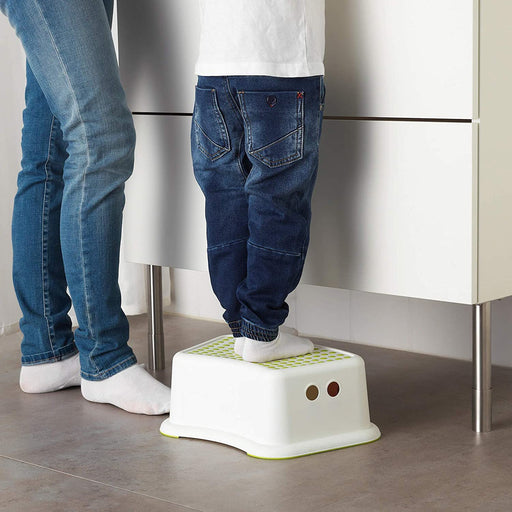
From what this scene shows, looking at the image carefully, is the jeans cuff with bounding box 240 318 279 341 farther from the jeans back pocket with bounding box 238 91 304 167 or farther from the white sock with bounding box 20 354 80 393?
the white sock with bounding box 20 354 80 393

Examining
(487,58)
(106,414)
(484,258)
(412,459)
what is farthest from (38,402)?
(487,58)

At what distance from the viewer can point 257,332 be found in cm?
155

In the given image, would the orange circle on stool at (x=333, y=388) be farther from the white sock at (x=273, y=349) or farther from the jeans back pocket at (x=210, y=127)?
the jeans back pocket at (x=210, y=127)

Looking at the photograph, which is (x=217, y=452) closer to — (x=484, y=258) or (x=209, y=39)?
(x=484, y=258)

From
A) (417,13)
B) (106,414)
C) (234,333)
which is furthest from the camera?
(106,414)

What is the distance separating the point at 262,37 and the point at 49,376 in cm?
78

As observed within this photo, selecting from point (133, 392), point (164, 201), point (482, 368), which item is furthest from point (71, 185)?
point (482, 368)

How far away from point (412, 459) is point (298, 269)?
32 centimetres

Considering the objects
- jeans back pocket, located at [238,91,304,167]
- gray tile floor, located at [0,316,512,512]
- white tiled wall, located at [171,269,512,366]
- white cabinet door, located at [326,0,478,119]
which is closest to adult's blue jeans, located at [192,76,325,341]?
jeans back pocket, located at [238,91,304,167]

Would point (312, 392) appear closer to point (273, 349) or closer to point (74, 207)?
point (273, 349)

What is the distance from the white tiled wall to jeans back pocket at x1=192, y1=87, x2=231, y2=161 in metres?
0.67

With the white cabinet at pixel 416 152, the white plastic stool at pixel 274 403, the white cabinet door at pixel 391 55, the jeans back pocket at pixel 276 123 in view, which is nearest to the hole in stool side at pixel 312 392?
the white plastic stool at pixel 274 403

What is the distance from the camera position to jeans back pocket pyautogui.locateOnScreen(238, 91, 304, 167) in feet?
4.88

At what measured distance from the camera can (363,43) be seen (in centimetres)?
161
